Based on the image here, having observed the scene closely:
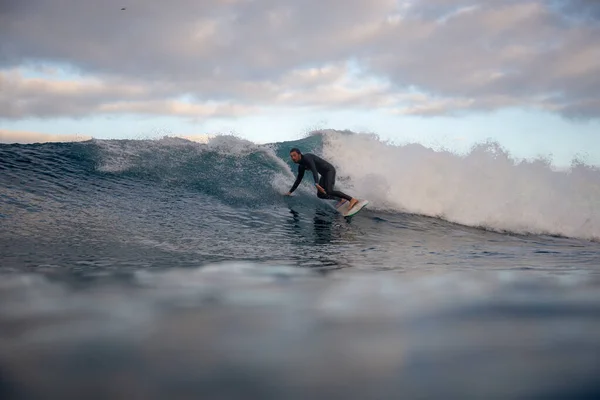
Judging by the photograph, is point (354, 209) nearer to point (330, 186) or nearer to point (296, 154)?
point (330, 186)

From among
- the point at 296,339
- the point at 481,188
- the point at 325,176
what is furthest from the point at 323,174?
the point at 296,339

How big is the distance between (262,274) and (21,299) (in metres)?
1.93

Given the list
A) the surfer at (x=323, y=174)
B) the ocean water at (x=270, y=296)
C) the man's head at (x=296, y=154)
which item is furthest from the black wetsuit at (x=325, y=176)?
the ocean water at (x=270, y=296)

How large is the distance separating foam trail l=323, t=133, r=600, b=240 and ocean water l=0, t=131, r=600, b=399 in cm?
17

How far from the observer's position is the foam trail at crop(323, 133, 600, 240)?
420 inches

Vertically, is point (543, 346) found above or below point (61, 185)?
below

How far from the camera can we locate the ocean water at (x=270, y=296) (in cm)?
189

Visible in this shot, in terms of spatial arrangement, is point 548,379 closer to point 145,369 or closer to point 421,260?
point 145,369

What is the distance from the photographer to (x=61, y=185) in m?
9.27

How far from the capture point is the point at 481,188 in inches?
463

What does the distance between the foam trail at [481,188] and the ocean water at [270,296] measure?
0.17 m

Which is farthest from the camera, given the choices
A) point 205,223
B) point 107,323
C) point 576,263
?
point 205,223

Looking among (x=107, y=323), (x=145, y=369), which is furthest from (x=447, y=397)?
(x=107, y=323)

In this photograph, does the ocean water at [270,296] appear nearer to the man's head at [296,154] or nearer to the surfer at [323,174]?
the surfer at [323,174]
